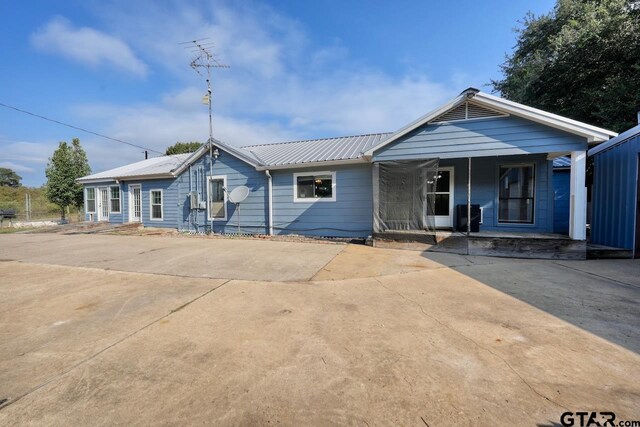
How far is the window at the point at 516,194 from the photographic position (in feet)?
27.0

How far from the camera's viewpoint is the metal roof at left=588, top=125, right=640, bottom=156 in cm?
628

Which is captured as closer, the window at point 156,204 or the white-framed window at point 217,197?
the white-framed window at point 217,197

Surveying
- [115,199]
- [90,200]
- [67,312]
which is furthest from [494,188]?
[90,200]

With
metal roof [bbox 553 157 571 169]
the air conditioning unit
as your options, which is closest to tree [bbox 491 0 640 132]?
metal roof [bbox 553 157 571 169]

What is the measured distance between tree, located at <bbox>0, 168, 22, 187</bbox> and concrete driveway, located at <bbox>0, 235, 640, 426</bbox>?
75426 millimetres

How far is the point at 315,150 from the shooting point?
11180mm

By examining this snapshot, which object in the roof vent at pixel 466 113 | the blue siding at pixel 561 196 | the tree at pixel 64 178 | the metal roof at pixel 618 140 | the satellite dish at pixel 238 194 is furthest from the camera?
the tree at pixel 64 178

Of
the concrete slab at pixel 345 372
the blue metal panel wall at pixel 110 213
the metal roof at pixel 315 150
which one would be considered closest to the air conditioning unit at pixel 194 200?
the metal roof at pixel 315 150

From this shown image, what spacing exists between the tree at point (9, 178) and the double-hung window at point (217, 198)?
227 feet

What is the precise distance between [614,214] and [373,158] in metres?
6.24

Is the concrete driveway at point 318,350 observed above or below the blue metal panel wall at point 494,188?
below

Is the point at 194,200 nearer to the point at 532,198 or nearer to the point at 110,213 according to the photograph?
the point at 110,213

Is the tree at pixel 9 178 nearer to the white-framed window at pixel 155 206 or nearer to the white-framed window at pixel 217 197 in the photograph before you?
the white-framed window at pixel 155 206

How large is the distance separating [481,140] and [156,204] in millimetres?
13705
